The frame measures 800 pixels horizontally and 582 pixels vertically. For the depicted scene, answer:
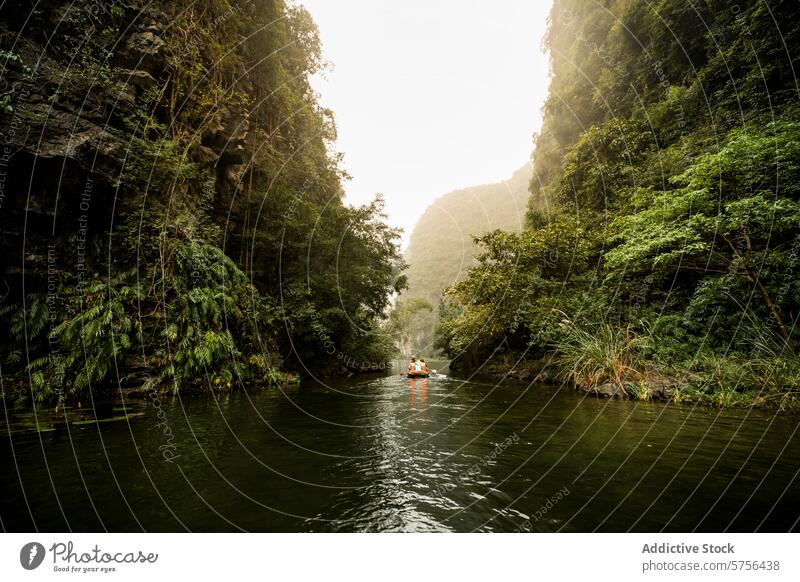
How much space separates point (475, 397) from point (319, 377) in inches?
406

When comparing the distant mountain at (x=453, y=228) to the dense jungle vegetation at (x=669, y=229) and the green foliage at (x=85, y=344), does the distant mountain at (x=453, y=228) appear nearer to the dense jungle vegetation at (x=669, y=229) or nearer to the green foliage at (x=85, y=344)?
the dense jungle vegetation at (x=669, y=229)

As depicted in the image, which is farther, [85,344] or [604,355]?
[604,355]

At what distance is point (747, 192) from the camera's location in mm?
8508

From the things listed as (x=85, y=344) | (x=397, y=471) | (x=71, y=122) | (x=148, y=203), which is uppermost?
(x=71, y=122)

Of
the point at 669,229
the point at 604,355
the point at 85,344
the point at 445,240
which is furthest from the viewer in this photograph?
the point at 445,240

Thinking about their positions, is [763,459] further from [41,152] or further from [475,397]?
[41,152]

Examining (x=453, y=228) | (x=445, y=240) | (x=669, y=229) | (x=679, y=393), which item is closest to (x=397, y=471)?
(x=679, y=393)

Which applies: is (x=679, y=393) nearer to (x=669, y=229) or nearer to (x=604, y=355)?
(x=604, y=355)

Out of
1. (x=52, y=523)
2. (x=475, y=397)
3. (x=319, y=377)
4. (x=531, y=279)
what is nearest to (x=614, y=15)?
(x=531, y=279)

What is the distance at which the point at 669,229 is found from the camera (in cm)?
938
